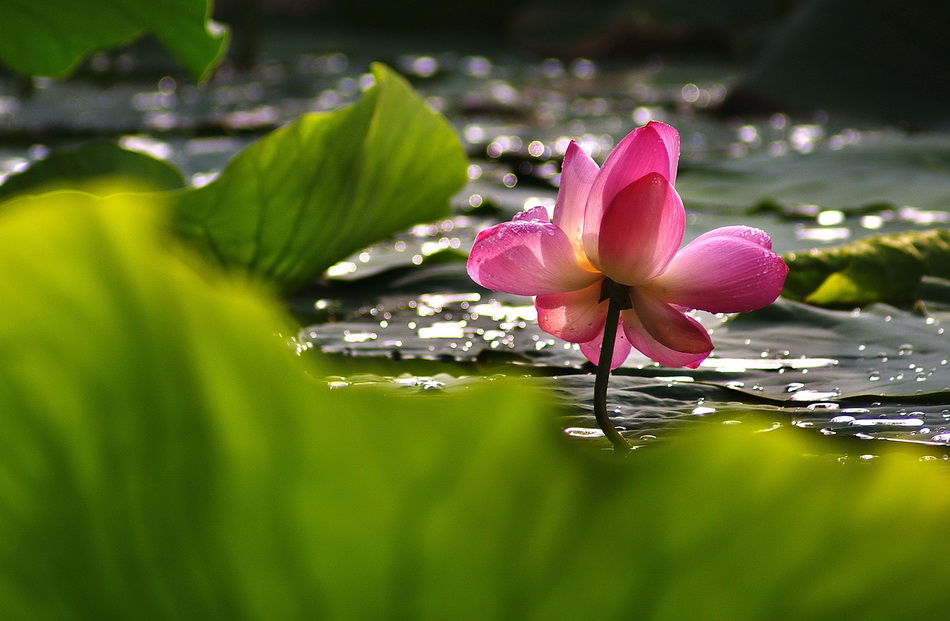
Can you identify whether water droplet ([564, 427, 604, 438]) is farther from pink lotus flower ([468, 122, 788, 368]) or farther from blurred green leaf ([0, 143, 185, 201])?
blurred green leaf ([0, 143, 185, 201])

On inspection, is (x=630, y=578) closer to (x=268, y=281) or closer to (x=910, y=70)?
(x=268, y=281)

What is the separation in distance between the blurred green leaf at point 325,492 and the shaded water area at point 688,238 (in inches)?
Result: 0.8

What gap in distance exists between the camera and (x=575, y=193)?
403 mm

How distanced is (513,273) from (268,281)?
293 millimetres

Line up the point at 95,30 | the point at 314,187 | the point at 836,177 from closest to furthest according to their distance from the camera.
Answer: the point at 314,187 < the point at 95,30 < the point at 836,177

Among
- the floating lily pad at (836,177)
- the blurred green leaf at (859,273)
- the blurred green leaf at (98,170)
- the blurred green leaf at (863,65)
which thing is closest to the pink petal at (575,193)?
the blurred green leaf at (859,273)

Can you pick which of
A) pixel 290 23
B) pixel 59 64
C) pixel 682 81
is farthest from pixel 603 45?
pixel 59 64

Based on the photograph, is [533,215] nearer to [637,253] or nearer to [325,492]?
[637,253]

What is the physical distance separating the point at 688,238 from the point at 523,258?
1.57 feet

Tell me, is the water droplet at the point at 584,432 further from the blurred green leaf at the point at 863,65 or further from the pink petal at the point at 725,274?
the blurred green leaf at the point at 863,65

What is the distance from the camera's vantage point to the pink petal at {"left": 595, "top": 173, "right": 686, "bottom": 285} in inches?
14.5

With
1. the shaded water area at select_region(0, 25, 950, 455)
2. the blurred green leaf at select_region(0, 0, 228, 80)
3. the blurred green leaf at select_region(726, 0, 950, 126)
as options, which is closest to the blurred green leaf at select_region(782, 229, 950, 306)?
the shaded water area at select_region(0, 25, 950, 455)

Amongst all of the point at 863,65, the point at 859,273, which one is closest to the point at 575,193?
the point at 859,273

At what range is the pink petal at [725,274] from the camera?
37 cm
